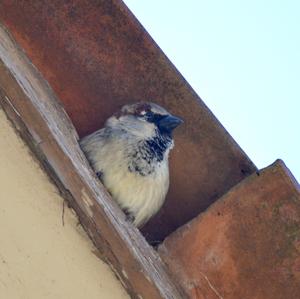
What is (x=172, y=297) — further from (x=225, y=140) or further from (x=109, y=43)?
(x=109, y=43)

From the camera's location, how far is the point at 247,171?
2117 mm

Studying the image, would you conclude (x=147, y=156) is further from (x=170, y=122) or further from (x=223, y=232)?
(x=223, y=232)

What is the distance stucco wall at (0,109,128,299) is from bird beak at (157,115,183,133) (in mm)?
595

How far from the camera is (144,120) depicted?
2.50 meters

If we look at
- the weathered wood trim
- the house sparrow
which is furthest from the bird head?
the weathered wood trim

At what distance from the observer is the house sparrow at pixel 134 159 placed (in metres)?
2.27

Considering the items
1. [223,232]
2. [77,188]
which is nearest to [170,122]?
[223,232]

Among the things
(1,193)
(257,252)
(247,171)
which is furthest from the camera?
(247,171)

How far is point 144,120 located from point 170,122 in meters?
0.27

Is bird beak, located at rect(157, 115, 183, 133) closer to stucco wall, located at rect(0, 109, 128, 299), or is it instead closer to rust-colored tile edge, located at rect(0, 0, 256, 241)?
rust-colored tile edge, located at rect(0, 0, 256, 241)

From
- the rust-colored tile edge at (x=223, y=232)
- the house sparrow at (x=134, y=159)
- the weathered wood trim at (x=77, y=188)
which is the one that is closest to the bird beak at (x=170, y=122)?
the house sparrow at (x=134, y=159)

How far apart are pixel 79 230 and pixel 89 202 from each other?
61 millimetres

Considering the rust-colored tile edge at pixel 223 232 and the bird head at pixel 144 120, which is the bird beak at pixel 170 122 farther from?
the rust-colored tile edge at pixel 223 232

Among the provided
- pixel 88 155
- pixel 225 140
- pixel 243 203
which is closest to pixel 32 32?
pixel 88 155
